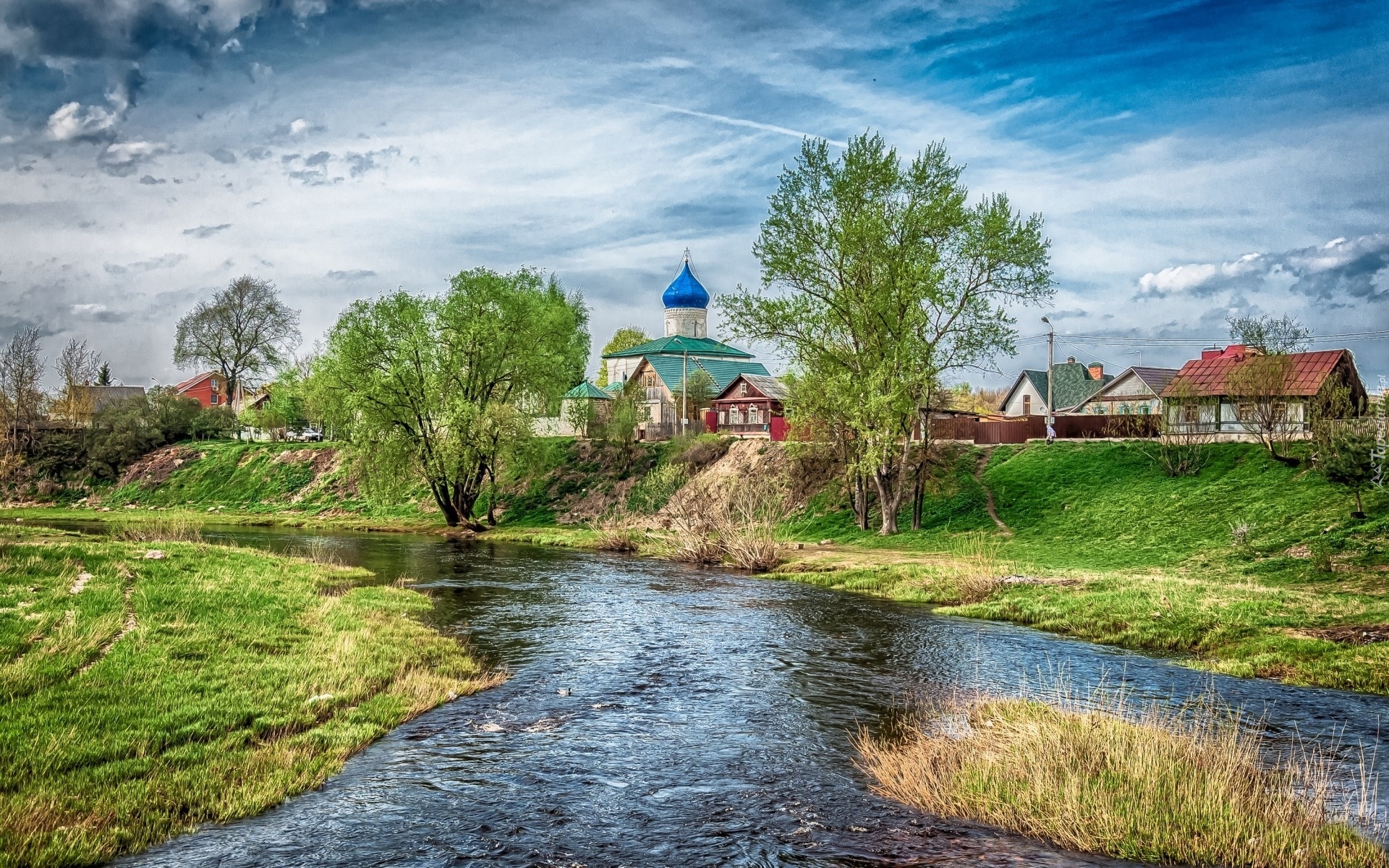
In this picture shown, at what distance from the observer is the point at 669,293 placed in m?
107

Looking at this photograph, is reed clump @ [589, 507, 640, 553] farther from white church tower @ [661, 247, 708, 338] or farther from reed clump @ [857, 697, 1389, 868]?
white church tower @ [661, 247, 708, 338]

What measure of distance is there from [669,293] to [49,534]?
253ft

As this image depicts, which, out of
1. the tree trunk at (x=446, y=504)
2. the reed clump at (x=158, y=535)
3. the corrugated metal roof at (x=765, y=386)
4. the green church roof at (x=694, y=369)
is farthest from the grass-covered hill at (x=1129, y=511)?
the green church roof at (x=694, y=369)

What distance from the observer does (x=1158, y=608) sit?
24859mm

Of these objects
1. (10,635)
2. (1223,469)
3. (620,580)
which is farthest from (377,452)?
(1223,469)

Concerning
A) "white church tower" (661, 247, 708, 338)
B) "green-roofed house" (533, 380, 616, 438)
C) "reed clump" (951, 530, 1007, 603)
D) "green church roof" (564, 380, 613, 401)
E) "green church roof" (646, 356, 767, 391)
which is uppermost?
"white church tower" (661, 247, 708, 338)

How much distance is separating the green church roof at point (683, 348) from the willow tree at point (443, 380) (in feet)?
128

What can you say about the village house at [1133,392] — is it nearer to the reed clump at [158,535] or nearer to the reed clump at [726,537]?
the reed clump at [726,537]

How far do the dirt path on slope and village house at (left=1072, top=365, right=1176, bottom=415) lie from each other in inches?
1010

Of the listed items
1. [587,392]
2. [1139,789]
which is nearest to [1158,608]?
[1139,789]

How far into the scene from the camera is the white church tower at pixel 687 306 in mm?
107062

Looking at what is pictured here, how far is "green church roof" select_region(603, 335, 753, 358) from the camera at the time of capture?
3962 inches

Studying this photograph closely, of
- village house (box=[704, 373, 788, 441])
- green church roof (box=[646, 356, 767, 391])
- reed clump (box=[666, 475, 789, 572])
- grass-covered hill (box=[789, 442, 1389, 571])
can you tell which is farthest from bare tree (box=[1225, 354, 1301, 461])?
green church roof (box=[646, 356, 767, 391])

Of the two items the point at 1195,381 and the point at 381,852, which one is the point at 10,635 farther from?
the point at 1195,381
